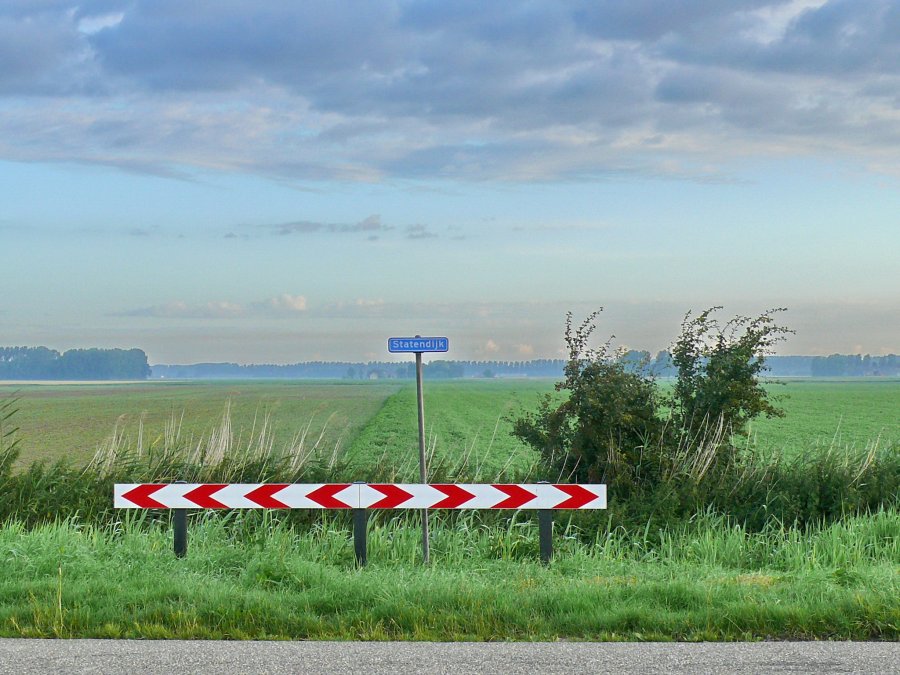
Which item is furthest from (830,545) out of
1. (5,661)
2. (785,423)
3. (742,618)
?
(785,423)

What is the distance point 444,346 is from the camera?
34.8 ft

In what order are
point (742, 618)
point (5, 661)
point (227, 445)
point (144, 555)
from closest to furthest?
point (5, 661), point (742, 618), point (144, 555), point (227, 445)

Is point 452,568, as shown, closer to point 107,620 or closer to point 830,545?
point 107,620

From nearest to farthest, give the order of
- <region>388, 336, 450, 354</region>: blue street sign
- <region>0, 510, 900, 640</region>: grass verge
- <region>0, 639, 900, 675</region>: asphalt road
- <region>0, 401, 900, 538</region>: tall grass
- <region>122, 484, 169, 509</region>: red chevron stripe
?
1. <region>0, 639, 900, 675</region>: asphalt road
2. <region>0, 510, 900, 640</region>: grass verge
3. <region>122, 484, 169, 509</region>: red chevron stripe
4. <region>388, 336, 450, 354</region>: blue street sign
5. <region>0, 401, 900, 538</region>: tall grass

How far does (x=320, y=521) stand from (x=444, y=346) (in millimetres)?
3982

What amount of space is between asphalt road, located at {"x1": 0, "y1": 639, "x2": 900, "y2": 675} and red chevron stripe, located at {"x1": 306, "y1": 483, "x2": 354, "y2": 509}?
324 centimetres

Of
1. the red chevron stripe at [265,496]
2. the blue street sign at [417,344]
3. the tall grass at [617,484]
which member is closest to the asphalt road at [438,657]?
the red chevron stripe at [265,496]

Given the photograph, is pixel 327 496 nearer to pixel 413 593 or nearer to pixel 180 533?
pixel 180 533

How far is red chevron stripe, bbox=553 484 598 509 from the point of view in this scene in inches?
380

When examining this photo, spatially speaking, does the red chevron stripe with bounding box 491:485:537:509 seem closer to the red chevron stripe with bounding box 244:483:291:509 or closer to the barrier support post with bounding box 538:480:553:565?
the barrier support post with bounding box 538:480:553:565

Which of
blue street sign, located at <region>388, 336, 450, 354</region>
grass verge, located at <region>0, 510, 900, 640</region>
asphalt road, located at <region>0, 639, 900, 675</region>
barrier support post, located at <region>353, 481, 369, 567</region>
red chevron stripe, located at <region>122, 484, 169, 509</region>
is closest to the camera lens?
asphalt road, located at <region>0, 639, 900, 675</region>

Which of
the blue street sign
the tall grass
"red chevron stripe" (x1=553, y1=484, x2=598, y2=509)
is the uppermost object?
the blue street sign

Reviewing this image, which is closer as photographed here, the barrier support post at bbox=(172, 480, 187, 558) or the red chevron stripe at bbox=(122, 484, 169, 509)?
the barrier support post at bbox=(172, 480, 187, 558)

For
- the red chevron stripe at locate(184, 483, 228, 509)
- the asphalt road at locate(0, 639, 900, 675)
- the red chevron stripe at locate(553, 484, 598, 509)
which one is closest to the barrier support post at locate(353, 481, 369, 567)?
the red chevron stripe at locate(184, 483, 228, 509)
